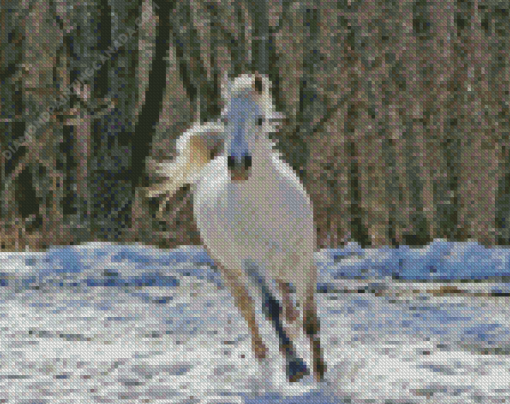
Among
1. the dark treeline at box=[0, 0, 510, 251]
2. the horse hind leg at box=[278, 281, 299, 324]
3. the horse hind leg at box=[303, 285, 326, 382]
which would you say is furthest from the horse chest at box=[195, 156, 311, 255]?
the dark treeline at box=[0, 0, 510, 251]

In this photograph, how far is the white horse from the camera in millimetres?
5254

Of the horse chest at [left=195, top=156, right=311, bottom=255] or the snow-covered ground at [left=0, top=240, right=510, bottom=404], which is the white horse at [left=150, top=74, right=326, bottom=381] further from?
the snow-covered ground at [left=0, top=240, right=510, bottom=404]

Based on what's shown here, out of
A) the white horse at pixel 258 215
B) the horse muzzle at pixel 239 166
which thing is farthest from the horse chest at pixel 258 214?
the horse muzzle at pixel 239 166

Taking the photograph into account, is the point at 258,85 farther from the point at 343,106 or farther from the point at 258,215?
the point at 343,106

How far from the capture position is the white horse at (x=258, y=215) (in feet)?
17.2

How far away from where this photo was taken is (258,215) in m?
5.39

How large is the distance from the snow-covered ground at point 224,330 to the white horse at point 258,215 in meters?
0.47

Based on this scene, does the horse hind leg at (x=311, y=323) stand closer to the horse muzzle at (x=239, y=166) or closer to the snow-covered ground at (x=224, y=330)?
the snow-covered ground at (x=224, y=330)

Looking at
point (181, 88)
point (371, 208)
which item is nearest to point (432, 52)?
point (371, 208)

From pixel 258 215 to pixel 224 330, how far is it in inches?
79.3

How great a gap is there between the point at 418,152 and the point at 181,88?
6.12 m

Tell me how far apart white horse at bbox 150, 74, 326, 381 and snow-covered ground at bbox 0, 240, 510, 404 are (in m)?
0.47

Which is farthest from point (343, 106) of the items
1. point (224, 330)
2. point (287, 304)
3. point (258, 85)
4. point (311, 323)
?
point (258, 85)

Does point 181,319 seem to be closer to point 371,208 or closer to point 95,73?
point 95,73
